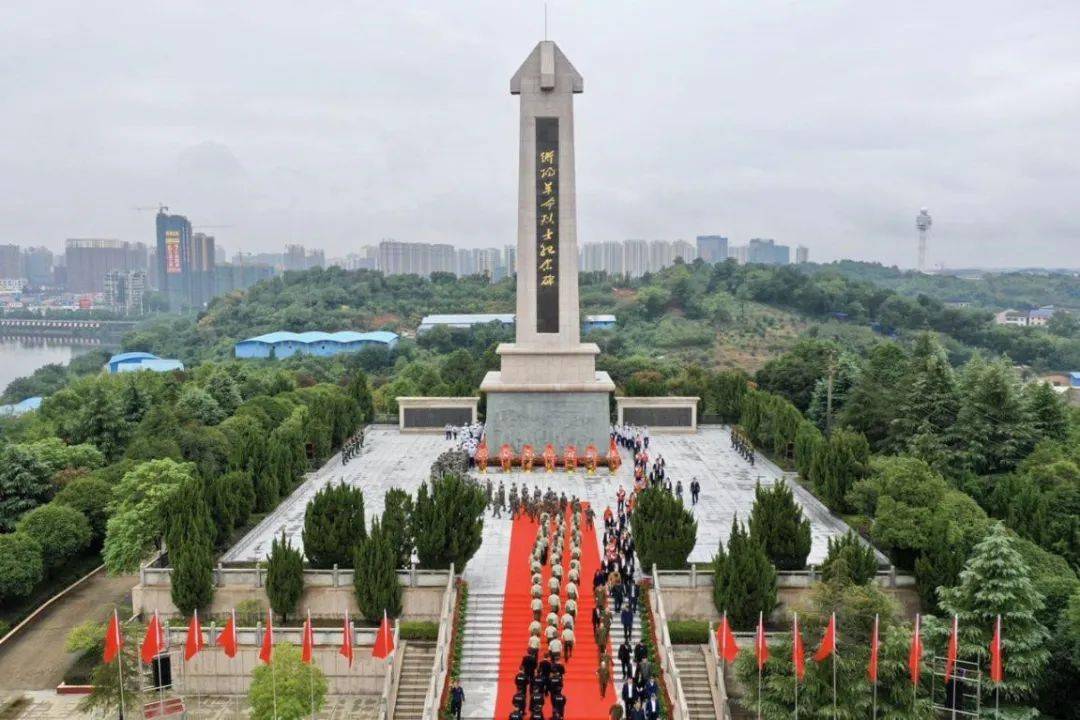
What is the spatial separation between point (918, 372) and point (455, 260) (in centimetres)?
11438

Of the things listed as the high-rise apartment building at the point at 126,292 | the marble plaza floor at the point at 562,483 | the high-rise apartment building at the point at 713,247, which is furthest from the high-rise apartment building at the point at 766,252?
the marble plaza floor at the point at 562,483

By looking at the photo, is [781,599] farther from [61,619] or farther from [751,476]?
[61,619]

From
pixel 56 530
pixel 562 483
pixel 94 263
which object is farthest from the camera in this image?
pixel 94 263

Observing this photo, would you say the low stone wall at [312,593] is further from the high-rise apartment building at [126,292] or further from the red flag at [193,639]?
the high-rise apartment building at [126,292]

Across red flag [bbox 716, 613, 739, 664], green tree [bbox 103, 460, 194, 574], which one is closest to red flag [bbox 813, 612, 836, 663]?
red flag [bbox 716, 613, 739, 664]

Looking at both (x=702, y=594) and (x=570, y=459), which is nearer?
(x=702, y=594)

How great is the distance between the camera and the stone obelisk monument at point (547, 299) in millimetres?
20984

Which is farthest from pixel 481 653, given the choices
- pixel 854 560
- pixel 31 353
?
pixel 31 353

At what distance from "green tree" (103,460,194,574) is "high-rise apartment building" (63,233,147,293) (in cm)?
14540

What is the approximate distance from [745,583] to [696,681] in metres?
1.46

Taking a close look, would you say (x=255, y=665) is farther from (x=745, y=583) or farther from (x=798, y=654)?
(x=798, y=654)

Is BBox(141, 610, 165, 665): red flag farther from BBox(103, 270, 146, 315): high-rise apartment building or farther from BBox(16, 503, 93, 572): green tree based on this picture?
BBox(103, 270, 146, 315): high-rise apartment building

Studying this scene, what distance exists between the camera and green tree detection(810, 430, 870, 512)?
17.3 metres

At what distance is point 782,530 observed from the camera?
1360cm
